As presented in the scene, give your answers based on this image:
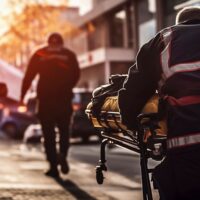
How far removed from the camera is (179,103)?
3117 millimetres

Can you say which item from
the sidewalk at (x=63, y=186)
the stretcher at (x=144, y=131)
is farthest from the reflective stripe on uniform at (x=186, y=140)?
the sidewalk at (x=63, y=186)

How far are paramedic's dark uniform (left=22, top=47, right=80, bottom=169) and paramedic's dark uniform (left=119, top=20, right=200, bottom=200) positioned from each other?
5.68m

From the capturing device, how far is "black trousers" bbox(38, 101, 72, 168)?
890 centimetres

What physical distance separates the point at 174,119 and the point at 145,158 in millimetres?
412

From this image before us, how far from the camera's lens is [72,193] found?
7.09 meters

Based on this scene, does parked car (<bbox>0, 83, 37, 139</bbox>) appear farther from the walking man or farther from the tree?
the tree

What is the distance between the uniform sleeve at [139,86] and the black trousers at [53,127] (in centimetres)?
542

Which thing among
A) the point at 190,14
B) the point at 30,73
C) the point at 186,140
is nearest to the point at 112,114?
the point at 190,14

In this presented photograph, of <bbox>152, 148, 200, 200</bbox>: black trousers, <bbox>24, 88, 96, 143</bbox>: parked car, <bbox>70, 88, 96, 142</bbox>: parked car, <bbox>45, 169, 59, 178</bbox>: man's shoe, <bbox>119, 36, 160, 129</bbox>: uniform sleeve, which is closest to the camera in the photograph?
<bbox>152, 148, 200, 200</bbox>: black trousers

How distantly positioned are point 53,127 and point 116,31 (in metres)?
31.0

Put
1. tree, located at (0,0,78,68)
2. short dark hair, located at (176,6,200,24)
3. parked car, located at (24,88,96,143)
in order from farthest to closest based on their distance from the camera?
tree, located at (0,0,78,68)
parked car, located at (24,88,96,143)
short dark hair, located at (176,6,200,24)

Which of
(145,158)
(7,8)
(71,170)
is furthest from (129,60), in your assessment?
(145,158)

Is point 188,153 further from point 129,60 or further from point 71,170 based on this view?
point 129,60

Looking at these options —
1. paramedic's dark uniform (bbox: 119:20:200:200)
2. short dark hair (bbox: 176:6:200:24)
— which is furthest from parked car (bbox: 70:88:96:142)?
paramedic's dark uniform (bbox: 119:20:200:200)
